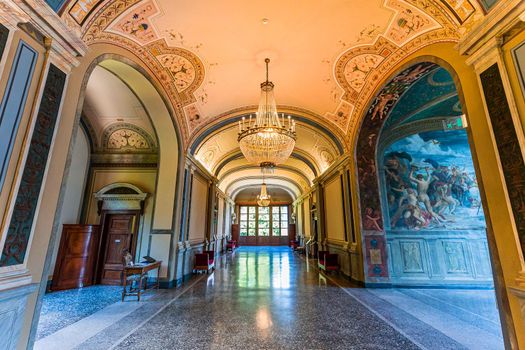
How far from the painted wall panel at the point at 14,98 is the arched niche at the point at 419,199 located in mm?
5531

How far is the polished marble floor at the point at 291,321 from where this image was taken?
2750 millimetres

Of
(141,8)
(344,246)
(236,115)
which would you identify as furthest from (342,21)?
(344,246)

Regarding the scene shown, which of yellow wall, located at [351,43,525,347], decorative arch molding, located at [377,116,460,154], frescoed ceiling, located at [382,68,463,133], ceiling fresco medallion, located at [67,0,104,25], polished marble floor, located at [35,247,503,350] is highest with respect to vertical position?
frescoed ceiling, located at [382,68,463,133]

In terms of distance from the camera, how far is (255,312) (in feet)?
12.4

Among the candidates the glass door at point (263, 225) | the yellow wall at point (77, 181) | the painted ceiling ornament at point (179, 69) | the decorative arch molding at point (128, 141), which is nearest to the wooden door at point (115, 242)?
the yellow wall at point (77, 181)

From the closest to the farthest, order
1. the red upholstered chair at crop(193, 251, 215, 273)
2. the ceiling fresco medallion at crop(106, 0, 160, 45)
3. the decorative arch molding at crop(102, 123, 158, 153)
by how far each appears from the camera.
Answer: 1. the ceiling fresco medallion at crop(106, 0, 160, 45)
2. the decorative arch molding at crop(102, 123, 158, 153)
3. the red upholstered chair at crop(193, 251, 215, 273)

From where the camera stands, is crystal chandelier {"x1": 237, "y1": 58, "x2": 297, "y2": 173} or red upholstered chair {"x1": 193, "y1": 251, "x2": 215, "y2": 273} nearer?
crystal chandelier {"x1": 237, "y1": 58, "x2": 297, "y2": 173}

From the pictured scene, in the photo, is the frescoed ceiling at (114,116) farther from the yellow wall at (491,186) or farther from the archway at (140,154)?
the yellow wall at (491,186)

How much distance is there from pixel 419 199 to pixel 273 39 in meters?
5.26

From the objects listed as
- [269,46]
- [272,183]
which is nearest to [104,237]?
[269,46]

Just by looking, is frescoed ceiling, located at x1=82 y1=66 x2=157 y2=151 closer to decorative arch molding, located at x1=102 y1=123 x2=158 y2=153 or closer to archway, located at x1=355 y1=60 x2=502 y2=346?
decorative arch molding, located at x1=102 y1=123 x2=158 y2=153

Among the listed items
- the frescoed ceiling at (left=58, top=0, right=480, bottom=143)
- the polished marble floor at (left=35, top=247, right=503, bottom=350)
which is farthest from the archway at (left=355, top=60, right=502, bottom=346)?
the frescoed ceiling at (left=58, top=0, right=480, bottom=143)

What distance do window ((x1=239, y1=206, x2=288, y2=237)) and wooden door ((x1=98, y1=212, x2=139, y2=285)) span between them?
14.3 meters

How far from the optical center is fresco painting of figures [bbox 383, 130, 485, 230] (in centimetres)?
584
